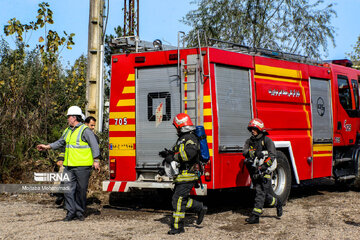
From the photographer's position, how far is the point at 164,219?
7773 mm

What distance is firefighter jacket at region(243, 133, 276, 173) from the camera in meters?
7.69

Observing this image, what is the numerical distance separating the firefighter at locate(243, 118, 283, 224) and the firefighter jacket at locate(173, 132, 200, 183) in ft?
4.32

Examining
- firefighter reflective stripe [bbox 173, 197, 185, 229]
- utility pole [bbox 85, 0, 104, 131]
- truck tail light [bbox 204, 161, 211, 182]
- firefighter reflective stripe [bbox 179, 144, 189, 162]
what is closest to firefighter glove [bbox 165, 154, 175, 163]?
firefighter reflective stripe [bbox 179, 144, 189, 162]

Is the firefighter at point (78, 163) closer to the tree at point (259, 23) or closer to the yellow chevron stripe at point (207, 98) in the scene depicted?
the yellow chevron stripe at point (207, 98)

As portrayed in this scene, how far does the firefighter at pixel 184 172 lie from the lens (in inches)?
263

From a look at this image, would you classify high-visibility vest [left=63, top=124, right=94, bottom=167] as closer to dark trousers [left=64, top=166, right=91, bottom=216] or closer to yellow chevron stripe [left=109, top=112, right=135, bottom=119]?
dark trousers [left=64, top=166, right=91, bottom=216]

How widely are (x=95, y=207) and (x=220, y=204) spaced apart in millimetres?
2465

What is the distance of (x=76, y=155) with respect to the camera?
7645 millimetres

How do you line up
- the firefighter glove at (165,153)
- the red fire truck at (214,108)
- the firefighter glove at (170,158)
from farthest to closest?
the red fire truck at (214,108), the firefighter glove at (165,153), the firefighter glove at (170,158)

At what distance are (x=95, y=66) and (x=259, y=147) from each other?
5.32 meters

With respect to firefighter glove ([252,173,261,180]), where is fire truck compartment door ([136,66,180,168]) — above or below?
above

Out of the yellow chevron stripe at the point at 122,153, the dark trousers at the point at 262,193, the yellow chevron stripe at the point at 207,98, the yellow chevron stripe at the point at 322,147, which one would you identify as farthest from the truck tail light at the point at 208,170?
the yellow chevron stripe at the point at 322,147

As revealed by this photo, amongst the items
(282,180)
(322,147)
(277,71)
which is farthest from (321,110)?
(282,180)

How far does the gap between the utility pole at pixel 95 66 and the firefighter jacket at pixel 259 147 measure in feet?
15.8
